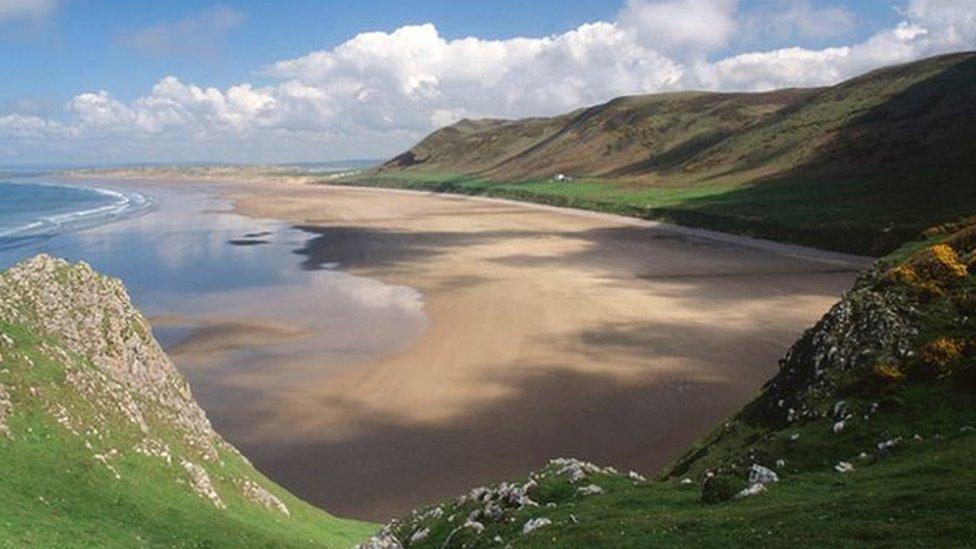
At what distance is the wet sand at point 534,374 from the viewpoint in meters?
37.2

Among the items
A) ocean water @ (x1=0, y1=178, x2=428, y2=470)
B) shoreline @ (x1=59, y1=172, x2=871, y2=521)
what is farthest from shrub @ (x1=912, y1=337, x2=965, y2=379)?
ocean water @ (x1=0, y1=178, x2=428, y2=470)

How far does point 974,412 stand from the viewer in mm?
23484

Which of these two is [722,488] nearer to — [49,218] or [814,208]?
[814,208]

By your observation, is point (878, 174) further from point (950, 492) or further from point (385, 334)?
point (950, 492)

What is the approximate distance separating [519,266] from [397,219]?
75.3m

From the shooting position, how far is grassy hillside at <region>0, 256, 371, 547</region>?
20.3 m

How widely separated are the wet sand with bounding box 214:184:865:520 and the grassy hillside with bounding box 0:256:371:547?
7.21 meters

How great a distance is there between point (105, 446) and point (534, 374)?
30656 mm

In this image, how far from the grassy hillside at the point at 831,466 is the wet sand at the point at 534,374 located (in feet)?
27.6

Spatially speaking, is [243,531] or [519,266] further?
[519,266]

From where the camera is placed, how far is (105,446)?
77.9ft

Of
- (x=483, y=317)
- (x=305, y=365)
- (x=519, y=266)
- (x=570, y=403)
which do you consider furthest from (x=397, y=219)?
(x=570, y=403)

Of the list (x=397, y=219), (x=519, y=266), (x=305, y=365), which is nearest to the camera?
(x=305, y=365)

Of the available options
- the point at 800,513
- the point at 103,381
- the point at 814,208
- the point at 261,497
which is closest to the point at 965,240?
the point at 800,513
